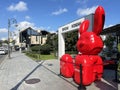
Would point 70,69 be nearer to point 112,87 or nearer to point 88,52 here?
point 88,52

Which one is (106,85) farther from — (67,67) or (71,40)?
(71,40)

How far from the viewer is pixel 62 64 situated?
12.5 metres

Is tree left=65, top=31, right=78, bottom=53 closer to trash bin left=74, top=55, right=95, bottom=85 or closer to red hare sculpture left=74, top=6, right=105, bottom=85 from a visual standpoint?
red hare sculpture left=74, top=6, right=105, bottom=85

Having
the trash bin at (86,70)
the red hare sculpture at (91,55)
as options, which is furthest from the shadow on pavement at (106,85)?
the trash bin at (86,70)

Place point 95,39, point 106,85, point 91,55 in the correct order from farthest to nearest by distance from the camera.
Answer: point 91,55 < point 95,39 < point 106,85

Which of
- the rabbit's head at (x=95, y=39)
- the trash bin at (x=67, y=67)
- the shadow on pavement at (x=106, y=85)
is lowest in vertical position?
the shadow on pavement at (x=106, y=85)

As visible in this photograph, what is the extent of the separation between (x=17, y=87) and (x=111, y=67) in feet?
27.4

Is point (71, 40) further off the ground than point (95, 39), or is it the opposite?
point (71, 40)

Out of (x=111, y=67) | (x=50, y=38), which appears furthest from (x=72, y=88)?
(x=50, y=38)

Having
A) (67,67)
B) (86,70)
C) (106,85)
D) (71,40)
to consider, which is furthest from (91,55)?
(71,40)

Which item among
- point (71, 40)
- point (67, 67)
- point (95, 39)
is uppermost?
point (71, 40)

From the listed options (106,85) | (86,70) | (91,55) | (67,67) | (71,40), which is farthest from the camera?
(71,40)

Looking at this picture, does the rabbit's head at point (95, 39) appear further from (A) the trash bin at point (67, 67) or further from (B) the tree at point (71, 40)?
(B) the tree at point (71, 40)

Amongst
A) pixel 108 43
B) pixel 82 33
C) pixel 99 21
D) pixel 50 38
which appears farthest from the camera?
pixel 50 38
